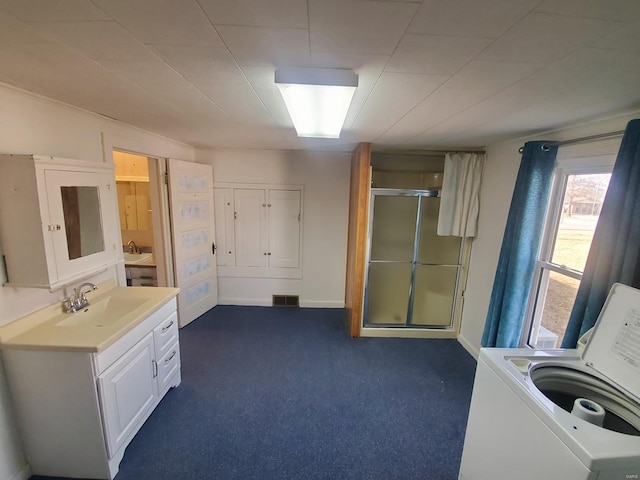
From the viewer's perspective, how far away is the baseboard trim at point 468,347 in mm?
2965

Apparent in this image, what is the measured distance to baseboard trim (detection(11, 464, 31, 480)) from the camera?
5.00 ft

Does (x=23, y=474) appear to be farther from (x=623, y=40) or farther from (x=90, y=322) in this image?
(x=623, y=40)

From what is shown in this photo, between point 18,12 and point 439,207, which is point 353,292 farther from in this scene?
point 18,12

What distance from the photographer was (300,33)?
0.91 metres

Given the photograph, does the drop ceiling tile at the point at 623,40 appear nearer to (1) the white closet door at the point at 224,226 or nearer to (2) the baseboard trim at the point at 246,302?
(1) the white closet door at the point at 224,226

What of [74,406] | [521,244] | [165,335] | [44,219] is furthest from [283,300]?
[521,244]

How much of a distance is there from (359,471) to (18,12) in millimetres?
2648

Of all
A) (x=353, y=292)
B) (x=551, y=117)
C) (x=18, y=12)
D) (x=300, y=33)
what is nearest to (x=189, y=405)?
(x=353, y=292)

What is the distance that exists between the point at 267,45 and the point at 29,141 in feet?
5.56

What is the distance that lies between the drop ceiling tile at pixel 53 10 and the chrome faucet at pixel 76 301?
66.0 inches

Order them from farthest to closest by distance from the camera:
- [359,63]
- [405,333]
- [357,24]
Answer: [405,333], [359,63], [357,24]

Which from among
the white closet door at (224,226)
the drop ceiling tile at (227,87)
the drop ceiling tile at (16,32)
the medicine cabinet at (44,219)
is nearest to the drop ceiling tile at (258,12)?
the drop ceiling tile at (227,87)

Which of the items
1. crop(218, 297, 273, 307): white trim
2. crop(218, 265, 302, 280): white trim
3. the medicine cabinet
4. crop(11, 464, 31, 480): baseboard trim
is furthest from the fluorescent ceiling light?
crop(218, 297, 273, 307): white trim

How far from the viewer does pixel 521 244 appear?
2176mm
